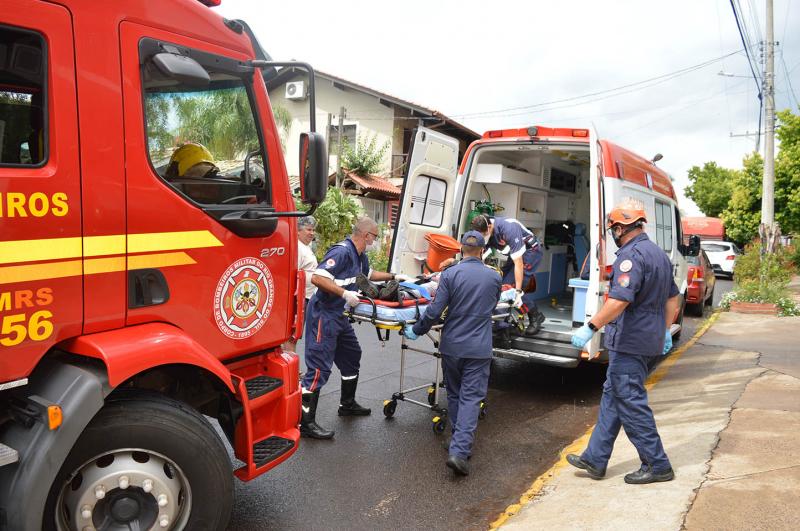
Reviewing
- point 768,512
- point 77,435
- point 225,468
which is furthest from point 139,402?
point 768,512

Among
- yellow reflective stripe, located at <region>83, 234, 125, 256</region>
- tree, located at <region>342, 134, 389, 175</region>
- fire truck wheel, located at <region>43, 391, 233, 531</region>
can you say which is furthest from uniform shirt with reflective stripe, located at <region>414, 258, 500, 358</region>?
tree, located at <region>342, 134, 389, 175</region>

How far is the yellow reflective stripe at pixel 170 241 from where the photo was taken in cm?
265

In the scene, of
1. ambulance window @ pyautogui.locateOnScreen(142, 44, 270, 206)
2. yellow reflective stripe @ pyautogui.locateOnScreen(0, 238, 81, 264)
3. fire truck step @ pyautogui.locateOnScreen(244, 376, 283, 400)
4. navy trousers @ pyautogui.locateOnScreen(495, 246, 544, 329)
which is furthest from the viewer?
navy trousers @ pyautogui.locateOnScreen(495, 246, 544, 329)

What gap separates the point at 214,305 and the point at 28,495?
1.07 metres

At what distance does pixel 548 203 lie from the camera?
920 cm

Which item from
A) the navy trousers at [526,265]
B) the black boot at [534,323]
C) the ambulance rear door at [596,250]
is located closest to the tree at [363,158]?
the navy trousers at [526,265]

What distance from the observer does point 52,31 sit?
241 cm

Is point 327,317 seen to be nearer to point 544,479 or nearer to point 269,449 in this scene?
point 269,449

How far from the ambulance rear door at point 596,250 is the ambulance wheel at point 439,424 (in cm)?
144

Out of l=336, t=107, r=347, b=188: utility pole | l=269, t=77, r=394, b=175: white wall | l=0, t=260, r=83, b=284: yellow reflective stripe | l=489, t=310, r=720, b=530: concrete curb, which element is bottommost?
l=489, t=310, r=720, b=530: concrete curb

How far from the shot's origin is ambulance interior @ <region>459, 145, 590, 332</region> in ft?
22.8

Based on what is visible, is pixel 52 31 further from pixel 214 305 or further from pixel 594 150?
pixel 594 150

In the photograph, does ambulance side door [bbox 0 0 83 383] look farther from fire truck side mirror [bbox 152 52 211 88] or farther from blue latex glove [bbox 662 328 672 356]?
blue latex glove [bbox 662 328 672 356]

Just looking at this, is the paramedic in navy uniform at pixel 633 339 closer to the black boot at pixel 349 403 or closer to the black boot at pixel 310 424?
the black boot at pixel 310 424
